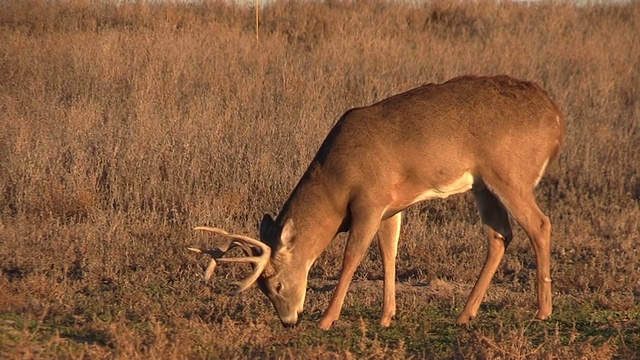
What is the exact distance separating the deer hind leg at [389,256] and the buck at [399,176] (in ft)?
0.07

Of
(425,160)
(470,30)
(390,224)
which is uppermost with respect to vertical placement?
(425,160)

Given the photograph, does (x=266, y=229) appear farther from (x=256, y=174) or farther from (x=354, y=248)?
(x=256, y=174)

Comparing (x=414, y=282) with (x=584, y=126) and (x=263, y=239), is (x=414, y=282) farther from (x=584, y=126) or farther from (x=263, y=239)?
(x=584, y=126)

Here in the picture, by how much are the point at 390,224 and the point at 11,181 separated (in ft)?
18.4

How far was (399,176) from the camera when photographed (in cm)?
791

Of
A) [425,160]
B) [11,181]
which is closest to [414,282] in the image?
[425,160]

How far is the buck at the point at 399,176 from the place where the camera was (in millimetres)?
7816

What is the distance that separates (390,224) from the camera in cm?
858

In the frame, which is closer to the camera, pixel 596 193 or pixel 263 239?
pixel 263 239

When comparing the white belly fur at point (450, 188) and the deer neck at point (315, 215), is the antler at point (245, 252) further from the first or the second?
the white belly fur at point (450, 188)

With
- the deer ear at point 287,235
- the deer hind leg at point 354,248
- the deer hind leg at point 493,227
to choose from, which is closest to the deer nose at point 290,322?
the deer hind leg at point 354,248

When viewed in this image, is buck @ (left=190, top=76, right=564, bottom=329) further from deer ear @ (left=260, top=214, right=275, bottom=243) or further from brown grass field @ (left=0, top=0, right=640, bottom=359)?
brown grass field @ (left=0, top=0, right=640, bottom=359)

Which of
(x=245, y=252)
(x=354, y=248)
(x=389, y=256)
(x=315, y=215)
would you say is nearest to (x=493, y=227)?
(x=389, y=256)

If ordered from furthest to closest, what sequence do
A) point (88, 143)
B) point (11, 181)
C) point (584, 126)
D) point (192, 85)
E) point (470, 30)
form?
point (470, 30)
point (192, 85)
point (584, 126)
point (88, 143)
point (11, 181)
